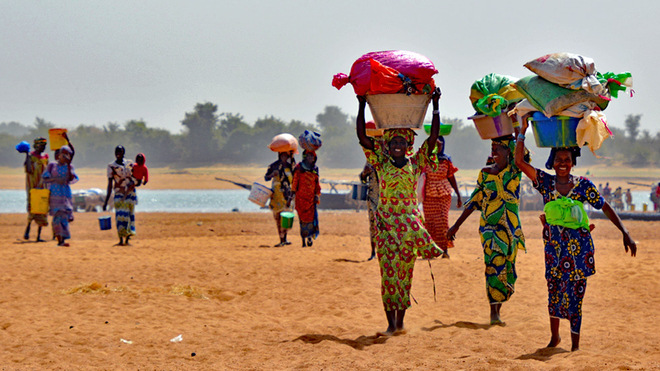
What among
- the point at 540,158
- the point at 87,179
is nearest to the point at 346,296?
the point at 87,179

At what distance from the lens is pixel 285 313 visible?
802 centimetres

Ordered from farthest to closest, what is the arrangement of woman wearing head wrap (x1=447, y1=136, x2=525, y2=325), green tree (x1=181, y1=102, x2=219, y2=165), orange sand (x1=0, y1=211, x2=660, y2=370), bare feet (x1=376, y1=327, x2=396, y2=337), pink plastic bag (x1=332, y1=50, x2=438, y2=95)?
green tree (x1=181, y1=102, x2=219, y2=165), woman wearing head wrap (x1=447, y1=136, x2=525, y2=325), bare feet (x1=376, y1=327, x2=396, y2=337), pink plastic bag (x1=332, y1=50, x2=438, y2=95), orange sand (x1=0, y1=211, x2=660, y2=370)

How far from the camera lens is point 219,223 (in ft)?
76.7

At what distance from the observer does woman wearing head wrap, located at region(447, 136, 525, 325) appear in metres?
6.84

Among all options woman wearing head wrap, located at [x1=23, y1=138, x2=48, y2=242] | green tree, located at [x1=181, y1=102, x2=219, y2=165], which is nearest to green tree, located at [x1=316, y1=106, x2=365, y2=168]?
green tree, located at [x1=181, y1=102, x2=219, y2=165]

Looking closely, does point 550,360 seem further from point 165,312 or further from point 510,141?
point 165,312

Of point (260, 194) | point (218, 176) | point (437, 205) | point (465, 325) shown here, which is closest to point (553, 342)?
point (465, 325)

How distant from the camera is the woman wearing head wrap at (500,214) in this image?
6.84 metres

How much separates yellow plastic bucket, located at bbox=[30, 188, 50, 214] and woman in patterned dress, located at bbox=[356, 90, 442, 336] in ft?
33.1

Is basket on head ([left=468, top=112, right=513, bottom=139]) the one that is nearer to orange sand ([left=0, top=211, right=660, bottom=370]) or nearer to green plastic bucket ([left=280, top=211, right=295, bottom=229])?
orange sand ([left=0, top=211, right=660, bottom=370])

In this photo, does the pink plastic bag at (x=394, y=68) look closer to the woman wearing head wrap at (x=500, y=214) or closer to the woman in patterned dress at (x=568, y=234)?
the woman wearing head wrap at (x=500, y=214)

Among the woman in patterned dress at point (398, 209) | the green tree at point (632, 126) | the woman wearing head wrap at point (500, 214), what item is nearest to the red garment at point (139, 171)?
the woman in patterned dress at point (398, 209)

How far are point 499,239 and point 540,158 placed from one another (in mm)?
89204

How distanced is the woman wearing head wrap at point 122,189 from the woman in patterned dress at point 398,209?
8485 mm
